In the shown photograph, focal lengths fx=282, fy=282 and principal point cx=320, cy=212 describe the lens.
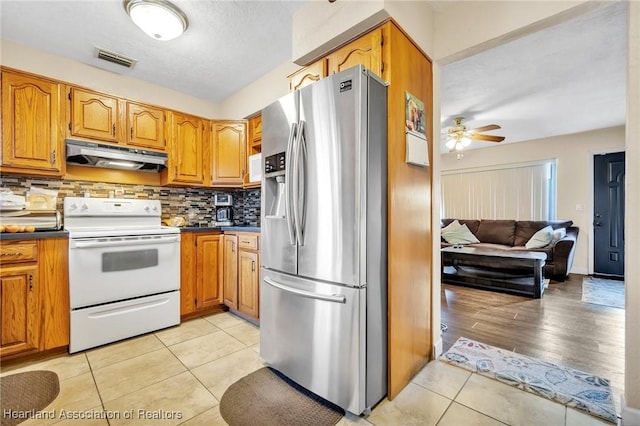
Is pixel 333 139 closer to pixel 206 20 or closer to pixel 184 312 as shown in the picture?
pixel 206 20

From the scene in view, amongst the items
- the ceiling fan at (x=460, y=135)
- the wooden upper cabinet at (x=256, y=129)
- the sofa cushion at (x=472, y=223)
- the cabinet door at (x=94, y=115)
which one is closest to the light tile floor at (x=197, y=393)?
the cabinet door at (x=94, y=115)

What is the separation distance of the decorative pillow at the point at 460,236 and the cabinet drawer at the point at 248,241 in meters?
4.14

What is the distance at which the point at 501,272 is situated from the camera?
445 cm

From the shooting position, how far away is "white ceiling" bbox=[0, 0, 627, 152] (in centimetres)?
203

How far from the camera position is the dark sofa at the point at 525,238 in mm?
4105

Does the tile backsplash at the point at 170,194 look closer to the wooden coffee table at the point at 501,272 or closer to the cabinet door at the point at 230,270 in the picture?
the cabinet door at the point at 230,270

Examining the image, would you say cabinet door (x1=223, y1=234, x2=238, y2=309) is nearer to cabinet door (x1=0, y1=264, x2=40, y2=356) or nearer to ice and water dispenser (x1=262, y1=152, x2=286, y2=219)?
ice and water dispenser (x1=262, y1=152, x2=286, y2=219)

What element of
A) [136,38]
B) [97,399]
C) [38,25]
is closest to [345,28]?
[136,38]

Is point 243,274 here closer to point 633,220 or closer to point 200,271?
point 200,271

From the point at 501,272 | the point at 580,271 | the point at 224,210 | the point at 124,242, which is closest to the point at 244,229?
the point at 224,210

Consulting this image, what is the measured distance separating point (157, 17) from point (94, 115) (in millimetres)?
1201

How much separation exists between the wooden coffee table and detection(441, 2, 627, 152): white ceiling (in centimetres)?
195

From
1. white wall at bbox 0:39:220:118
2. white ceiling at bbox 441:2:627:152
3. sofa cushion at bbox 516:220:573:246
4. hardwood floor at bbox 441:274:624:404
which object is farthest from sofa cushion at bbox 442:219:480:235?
white wall at bbox 0:39:220:118

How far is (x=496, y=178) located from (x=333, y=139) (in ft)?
18.3
